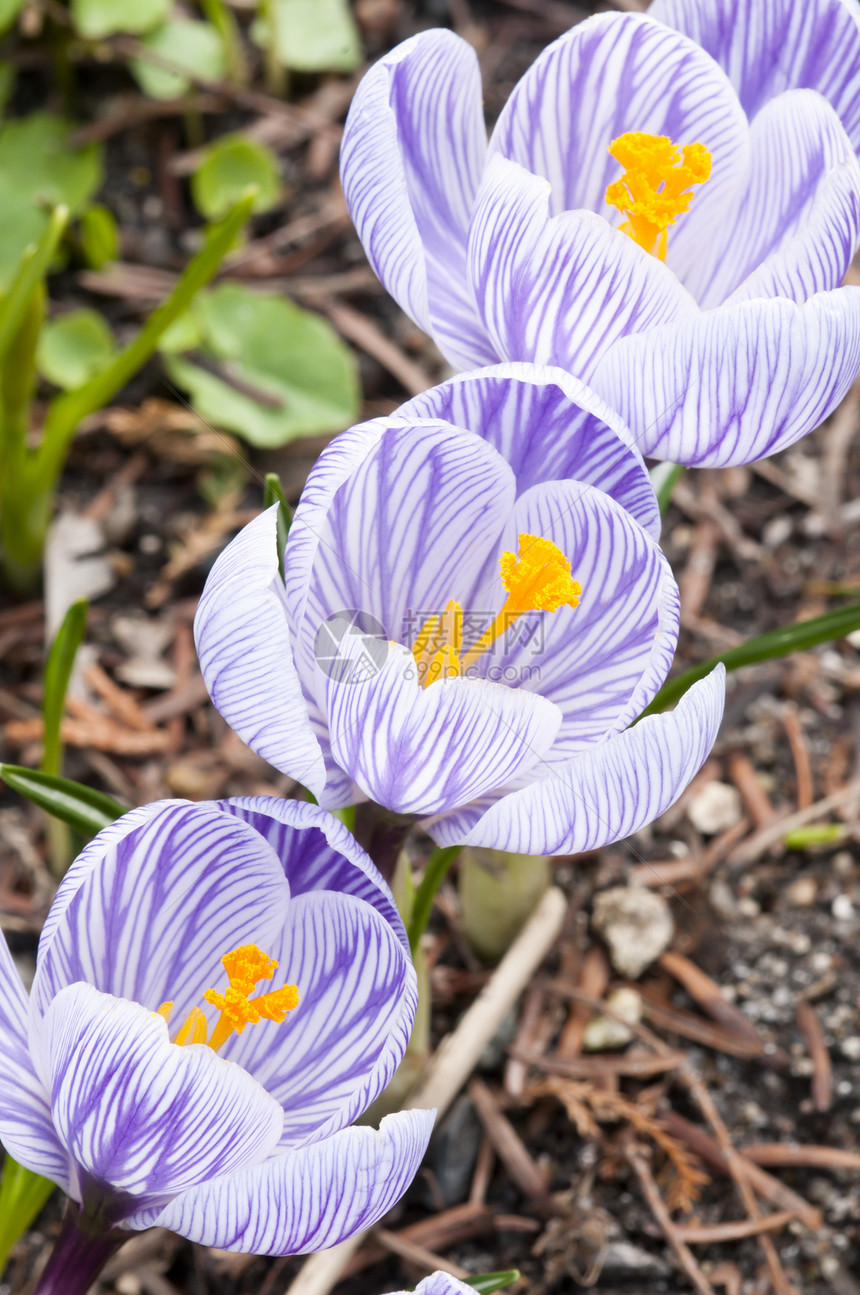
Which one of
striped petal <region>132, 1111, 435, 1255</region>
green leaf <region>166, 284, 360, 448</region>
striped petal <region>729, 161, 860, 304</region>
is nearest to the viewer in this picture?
striped petal <region>132, 1111, 435, 1255</region>

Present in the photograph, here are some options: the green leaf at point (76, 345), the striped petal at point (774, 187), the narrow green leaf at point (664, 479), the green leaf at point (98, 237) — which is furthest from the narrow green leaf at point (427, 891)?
the green leaf at point (98, 237)

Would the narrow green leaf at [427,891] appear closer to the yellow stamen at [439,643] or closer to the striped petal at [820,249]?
the yellow stamen at [439,643]

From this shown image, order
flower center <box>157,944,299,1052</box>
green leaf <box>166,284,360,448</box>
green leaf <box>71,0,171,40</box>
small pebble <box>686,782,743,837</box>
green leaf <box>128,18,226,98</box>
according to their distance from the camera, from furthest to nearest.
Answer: green leaf <box>128,18,226,98</box> → green leaf <box>71,0,171,40</box> → green leaf <box>166,284,360,448</box> → small pebble <box>686,782,743,837</box> → flower center <box>157,944,299,1052</box>

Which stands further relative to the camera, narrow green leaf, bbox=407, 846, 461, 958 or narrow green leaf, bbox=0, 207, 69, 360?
narrow green leaf, bbox=0, 207, 69, 360

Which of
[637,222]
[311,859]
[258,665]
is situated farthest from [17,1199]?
[637,222]

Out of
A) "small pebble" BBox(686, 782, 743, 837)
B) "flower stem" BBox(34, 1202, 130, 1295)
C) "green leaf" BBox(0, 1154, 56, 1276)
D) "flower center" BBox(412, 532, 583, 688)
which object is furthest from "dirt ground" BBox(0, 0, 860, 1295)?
"flower center" BBox(412, 532, 583, 688)

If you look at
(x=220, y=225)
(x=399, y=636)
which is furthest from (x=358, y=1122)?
(x=220, y=225)

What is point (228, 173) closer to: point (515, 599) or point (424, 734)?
point (515, 599)

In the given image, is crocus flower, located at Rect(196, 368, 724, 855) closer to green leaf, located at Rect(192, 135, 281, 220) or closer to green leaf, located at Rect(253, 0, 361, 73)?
green leaf, located at Rect(192, 135, 281, 220)
